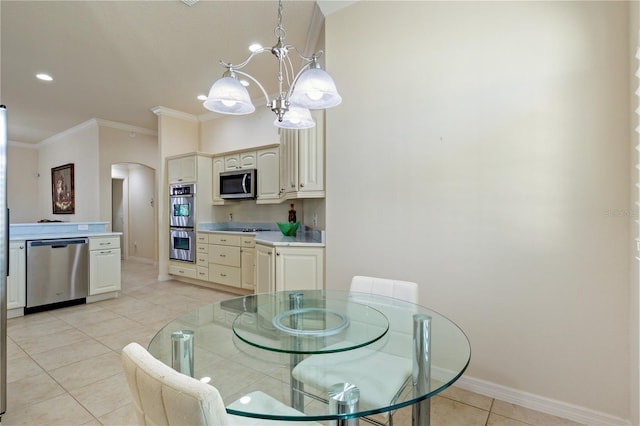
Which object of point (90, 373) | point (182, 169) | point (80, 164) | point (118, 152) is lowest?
point (90, 373)

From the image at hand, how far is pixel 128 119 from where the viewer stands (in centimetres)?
595

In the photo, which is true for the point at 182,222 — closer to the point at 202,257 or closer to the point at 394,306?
the point at 202,257

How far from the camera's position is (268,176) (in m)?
4.56

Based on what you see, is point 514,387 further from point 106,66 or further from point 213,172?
point 106,66

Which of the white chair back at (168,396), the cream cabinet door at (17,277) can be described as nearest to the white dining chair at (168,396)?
the white chair back at (168,396)

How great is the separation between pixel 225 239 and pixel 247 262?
0.58 meters

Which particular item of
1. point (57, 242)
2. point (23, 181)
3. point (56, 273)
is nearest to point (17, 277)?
point (56, 273)

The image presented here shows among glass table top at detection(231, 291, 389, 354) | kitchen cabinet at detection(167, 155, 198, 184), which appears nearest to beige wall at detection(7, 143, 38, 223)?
kitchen cabinet at detection(167, 155, 198, 184)

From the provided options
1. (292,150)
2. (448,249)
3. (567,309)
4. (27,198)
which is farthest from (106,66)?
(27,198)

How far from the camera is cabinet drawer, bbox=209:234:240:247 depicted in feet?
14.9

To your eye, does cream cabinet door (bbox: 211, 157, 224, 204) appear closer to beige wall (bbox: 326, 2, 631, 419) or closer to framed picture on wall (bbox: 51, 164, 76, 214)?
beige wall (bbox: 326, 2, 631, 419)

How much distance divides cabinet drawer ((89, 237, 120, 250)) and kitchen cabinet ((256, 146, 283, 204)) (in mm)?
2103

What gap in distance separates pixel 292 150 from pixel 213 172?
2529 millimetres

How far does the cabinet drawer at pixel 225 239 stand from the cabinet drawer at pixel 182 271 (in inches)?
25.9
